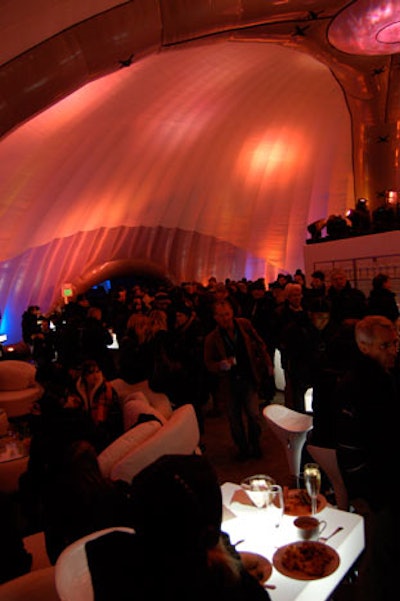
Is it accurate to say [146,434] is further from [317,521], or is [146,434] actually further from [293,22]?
[293,22]

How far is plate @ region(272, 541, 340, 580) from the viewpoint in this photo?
71.2 inches

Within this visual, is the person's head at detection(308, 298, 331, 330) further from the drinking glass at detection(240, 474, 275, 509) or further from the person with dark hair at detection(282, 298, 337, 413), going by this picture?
the drinking glass at detection(240, 474, 275, 509)

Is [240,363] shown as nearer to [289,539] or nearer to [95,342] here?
[95,342]

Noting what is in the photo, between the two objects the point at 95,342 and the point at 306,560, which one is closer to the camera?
the point at 306,560

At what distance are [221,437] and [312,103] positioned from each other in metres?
15.4

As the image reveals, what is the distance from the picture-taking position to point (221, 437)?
18.6 feet

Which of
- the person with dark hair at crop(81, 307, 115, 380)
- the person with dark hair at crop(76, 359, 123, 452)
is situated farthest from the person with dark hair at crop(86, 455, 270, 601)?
the person with dark hair at crop(81, 307, 115, 380)

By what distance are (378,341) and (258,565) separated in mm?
1193

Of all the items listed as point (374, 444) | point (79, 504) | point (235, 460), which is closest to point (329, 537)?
point (374, 444)

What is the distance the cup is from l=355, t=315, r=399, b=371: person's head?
2.71ft

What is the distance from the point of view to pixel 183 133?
18.0 metres

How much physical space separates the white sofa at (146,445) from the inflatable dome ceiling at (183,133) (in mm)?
4843

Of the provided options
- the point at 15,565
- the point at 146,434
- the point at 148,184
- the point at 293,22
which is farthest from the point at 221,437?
the point at 148,184

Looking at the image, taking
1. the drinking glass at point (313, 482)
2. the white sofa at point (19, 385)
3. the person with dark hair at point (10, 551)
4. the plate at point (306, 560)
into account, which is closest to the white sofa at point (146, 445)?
the person with dark hair at point (10, 551)
